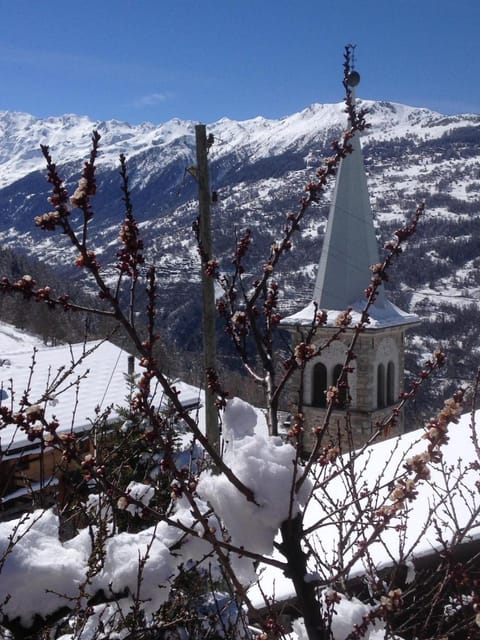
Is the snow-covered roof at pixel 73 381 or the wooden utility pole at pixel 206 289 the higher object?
the wooden utility pole at pixel 206 289

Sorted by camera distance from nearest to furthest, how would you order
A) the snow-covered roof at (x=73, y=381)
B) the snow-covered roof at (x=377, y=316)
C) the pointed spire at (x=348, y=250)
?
the snow-covered roof at (x=73, y=381), the snow-covered roof at (x=377, y=316), the pointed spire at (x=348, y=250)

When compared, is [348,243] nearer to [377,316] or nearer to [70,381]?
[377,316]

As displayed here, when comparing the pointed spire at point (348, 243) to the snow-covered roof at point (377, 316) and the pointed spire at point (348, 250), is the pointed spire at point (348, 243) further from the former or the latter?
the snow-covered roof at point (377, 316)

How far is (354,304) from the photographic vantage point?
54.4 ft

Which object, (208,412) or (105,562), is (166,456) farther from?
(208,412)

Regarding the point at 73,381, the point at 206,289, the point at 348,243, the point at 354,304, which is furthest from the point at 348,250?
the point at 206,289

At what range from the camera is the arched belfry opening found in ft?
54.5

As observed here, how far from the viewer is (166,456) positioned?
1.85m

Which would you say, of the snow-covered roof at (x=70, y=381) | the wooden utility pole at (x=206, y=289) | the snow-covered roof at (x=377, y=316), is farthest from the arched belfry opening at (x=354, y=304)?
the wooden utility pole at (x=206, y=289)

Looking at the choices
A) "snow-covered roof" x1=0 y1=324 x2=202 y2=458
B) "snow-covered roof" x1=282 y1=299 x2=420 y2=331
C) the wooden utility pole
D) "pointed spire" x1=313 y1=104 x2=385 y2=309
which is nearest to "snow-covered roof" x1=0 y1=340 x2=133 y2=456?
"snow-covered roof" x1=0 y1=324 x2=202 y2=458

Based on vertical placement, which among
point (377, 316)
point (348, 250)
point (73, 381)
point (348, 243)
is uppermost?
point (348, 243)

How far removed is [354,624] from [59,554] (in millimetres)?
1116

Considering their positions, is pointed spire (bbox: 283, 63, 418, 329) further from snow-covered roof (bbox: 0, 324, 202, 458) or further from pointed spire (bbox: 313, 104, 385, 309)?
snow-covered roof (bbox: 0, 324, 202, 458)

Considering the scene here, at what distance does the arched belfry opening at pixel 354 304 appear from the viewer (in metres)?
16.6
